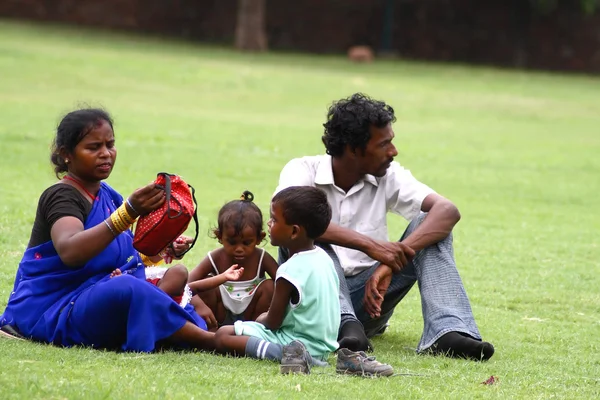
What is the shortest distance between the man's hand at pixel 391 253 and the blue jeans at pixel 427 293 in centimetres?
15

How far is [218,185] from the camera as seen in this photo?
12312mm

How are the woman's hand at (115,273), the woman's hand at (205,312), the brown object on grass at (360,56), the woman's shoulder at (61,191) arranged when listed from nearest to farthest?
1. the woman's shoulder at (61,191)
2. the woman's hand at (115,273)
3. the woman's hand at (205,312)
4. the brown object on grass at (360,56)

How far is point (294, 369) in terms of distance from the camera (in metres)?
4.76

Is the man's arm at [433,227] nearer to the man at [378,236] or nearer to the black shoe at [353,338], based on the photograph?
the man at [378,236]

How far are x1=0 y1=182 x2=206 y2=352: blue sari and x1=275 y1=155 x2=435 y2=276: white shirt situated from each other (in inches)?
48.1

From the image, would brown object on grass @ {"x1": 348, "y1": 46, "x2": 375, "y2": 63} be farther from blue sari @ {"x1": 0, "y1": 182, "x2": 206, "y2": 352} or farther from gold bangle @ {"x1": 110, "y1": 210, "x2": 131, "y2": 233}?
gold bangle @ {"x1": 110, "y1": 210, "x2": 131, "y2": 233}

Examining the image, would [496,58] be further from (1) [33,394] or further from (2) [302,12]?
(1) [33,394]

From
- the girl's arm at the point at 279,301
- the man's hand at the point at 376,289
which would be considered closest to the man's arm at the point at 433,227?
the man's hand at the point at 376,289

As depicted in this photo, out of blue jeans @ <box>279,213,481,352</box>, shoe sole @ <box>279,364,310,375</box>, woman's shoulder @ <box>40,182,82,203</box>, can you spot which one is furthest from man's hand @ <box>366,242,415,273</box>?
woman's shoulder @ <box>40,182,82,203</box>

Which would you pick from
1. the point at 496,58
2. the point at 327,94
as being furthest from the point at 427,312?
the point at 496,58

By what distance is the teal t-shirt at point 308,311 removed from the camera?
516 cm

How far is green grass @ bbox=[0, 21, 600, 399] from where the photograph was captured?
4.71 m

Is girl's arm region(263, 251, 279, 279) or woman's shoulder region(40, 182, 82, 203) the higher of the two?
woman's shoulder region(40, 182, 82, 203)

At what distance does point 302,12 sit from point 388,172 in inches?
1233
